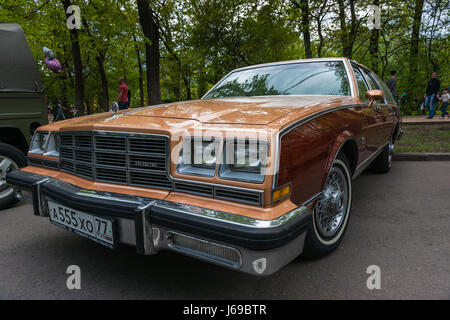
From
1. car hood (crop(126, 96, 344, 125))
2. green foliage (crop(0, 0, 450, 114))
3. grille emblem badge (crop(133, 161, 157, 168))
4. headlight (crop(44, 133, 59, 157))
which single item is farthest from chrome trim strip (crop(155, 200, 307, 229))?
green foliage (crop(0, 0, 450, 114))

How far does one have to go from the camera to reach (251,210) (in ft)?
5.16

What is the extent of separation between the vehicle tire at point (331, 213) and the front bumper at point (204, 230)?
45 centimetres

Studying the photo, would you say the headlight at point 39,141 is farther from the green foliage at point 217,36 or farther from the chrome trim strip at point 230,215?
the green foliage at point 217,36

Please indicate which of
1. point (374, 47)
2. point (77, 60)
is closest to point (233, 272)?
point (77, 60)

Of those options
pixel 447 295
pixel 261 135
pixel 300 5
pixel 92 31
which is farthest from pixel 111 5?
pixel 447 295

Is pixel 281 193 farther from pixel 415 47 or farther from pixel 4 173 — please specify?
pixel 415 47

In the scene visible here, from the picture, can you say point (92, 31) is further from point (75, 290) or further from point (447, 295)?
point (447, 295)

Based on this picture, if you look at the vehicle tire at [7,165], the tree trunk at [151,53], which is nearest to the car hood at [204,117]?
the vehicle tire at [7,165]

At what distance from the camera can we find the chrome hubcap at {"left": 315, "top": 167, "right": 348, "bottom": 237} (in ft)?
7.27

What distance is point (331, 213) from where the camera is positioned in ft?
7.70

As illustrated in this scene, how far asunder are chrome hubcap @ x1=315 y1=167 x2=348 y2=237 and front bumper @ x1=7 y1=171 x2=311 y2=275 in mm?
553

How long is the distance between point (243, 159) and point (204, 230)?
43 cm
